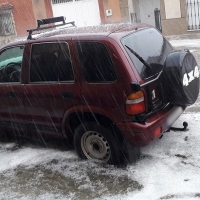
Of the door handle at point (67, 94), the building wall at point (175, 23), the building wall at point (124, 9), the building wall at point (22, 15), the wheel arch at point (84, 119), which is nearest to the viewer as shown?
the wheel arch at point (84, 119)

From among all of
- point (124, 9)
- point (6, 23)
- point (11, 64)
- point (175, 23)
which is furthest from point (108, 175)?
point (6, 23)

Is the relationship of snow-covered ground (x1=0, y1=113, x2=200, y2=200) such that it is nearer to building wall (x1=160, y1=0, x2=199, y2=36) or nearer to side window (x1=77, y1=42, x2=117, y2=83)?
side window (x1=77, y1=42, x2=117, y2=83)

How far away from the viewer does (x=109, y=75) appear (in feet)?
12.8

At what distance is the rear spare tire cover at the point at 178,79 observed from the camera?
12.8 ft

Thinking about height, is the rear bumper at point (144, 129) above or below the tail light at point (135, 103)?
below

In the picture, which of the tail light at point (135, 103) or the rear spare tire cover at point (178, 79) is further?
the rear spare tire cover at point (178, 79)

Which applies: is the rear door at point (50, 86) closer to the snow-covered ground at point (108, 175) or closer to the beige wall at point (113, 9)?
the snow-covered ground at point (108, 175)

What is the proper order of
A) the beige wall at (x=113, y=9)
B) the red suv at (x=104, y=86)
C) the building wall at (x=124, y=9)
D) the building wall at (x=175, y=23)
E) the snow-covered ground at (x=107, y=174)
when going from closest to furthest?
the snow-covered ground at (x=107, y=174)
the red suv at (x=104, y=86)
the building wall at (x=175, y=23)
the beige wall at (x=113, y=9)
the building wall at (x=124, y=9)

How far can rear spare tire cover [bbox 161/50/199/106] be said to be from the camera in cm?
390

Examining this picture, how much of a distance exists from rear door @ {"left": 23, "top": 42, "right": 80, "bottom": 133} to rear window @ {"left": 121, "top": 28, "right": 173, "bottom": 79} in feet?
2.59

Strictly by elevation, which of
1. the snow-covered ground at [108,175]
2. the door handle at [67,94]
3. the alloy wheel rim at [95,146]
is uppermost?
the door handle at [67,94]

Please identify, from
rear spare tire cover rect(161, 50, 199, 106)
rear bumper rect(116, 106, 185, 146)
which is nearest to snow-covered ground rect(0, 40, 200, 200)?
rear bumper rect(116, 106, 185, 146)

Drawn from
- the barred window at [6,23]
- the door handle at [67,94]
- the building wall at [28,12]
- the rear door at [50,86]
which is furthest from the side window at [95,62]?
the barred window at [6,23]

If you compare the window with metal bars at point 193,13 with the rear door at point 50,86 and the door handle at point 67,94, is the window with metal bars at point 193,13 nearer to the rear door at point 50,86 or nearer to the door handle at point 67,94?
the rear door at point 50,86
